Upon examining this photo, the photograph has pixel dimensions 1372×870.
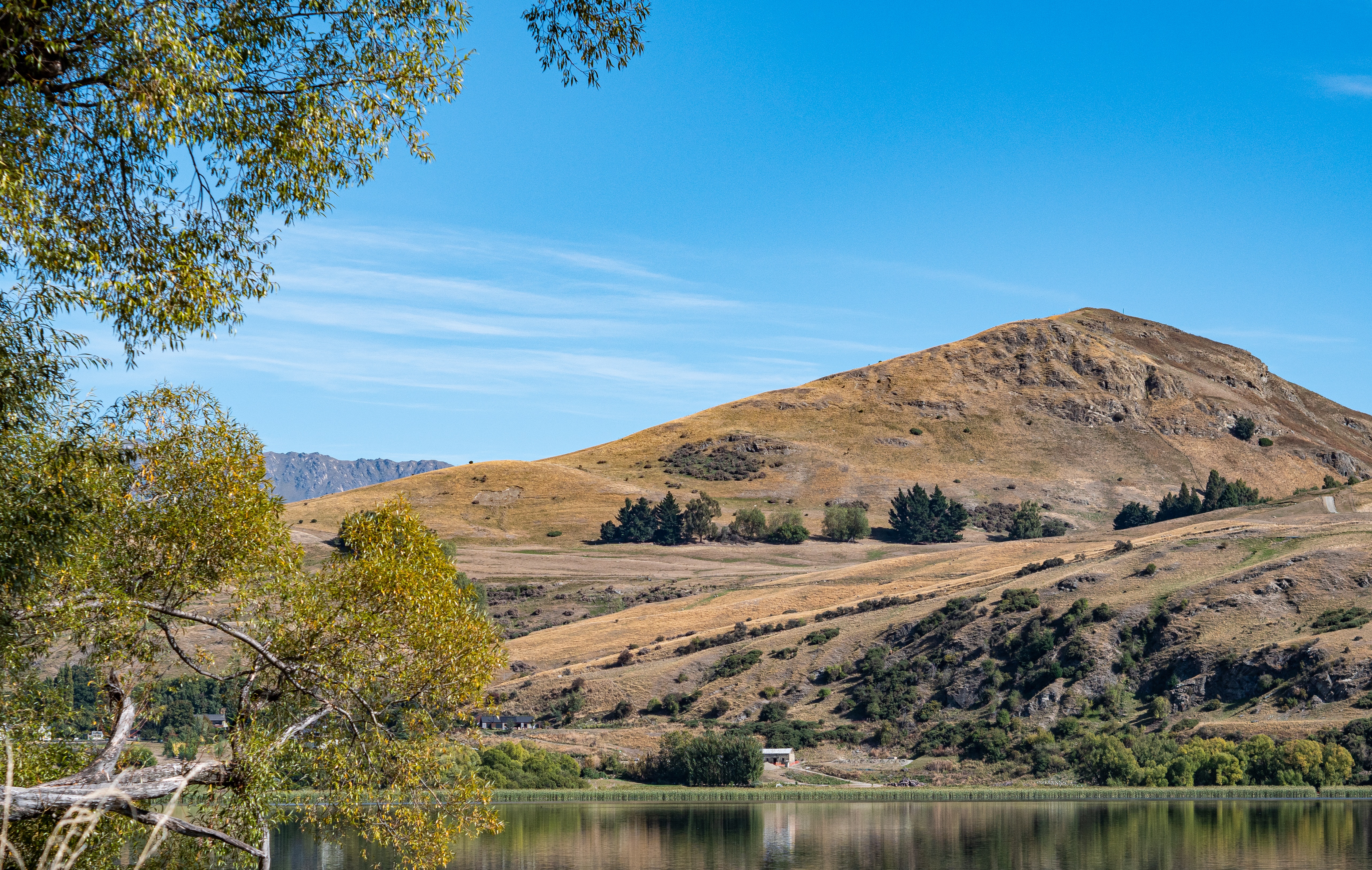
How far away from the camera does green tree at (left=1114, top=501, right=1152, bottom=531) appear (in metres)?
180

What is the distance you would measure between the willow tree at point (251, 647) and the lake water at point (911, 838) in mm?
26121

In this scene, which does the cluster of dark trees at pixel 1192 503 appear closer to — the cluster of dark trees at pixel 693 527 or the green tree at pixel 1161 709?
the cluster of dark trees at pixel 693 527

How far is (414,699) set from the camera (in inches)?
985

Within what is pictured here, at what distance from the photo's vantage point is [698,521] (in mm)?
180000

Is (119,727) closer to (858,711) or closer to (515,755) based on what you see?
(515,755)

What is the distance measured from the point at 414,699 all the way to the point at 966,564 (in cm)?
10822

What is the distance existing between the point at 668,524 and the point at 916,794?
10566cm

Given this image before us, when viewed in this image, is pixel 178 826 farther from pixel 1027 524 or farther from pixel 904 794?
pixel 1027 524

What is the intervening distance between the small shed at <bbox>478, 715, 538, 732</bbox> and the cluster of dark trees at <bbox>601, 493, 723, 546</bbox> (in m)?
80.5

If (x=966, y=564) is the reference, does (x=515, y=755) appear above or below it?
below

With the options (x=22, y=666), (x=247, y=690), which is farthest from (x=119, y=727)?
(x=22, y=666)

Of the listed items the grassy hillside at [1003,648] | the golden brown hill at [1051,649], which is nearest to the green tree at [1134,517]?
the grassy hillside at [1003,648]

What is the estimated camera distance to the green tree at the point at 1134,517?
17988cm

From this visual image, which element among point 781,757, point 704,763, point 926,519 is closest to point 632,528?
point 926,519
